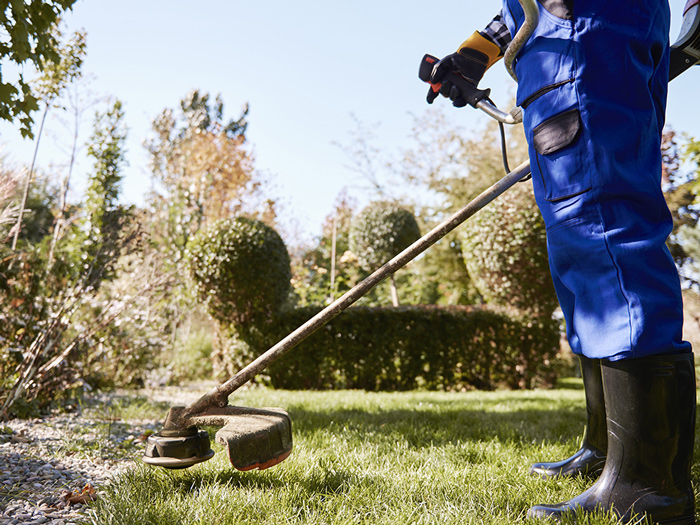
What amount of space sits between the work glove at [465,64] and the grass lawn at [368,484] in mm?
1424

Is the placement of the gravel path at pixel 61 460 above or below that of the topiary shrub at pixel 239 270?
below

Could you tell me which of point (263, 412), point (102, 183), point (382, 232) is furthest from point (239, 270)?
point (382, 232)

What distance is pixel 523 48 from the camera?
1477 millimetres

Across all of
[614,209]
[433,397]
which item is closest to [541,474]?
[614,209]

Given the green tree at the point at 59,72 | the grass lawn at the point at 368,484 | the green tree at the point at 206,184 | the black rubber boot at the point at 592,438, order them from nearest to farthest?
1. the grass lawn at the point at 368,484
2. the black rubber boot at the point at 592,438
3. the green tree at the point at 59,72
4. the green tree at the point at 206,184

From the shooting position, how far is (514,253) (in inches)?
254

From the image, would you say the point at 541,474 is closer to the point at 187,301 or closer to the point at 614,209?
the point at 614,209

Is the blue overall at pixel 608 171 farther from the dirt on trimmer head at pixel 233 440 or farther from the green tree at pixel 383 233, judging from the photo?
the green tree at pixel 383 233

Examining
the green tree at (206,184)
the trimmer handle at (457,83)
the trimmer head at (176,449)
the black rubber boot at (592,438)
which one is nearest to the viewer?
the trimmer head at (176,449)

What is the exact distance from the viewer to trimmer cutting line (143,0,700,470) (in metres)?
1.37

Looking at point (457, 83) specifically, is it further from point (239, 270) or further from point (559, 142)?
point (239, 270)

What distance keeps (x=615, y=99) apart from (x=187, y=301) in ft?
19.5

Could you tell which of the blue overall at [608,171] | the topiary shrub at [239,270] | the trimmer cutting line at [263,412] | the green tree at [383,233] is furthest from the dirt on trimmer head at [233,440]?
the green tree at [383,233]

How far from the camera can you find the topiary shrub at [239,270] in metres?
5.79
